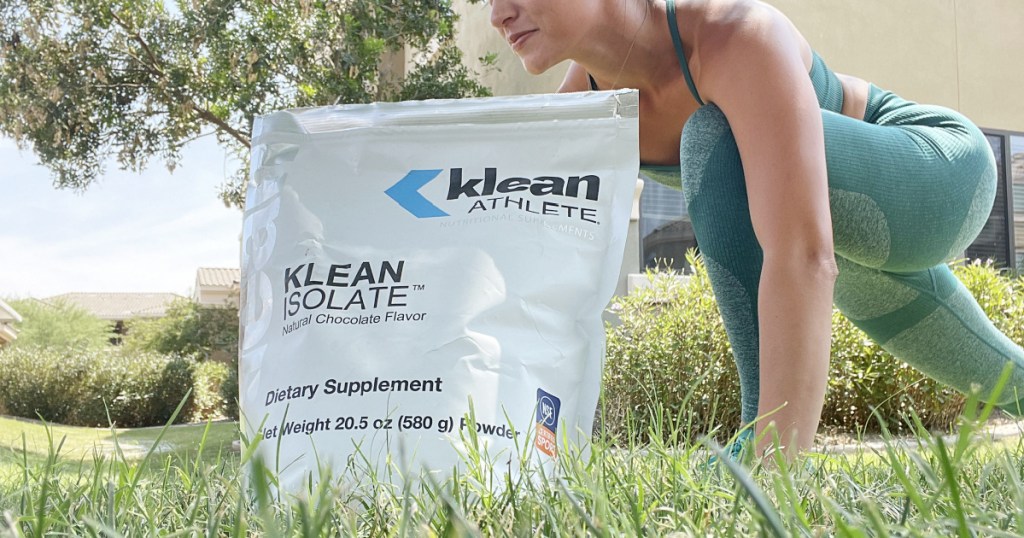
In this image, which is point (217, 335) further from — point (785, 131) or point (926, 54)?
point (785, 131)

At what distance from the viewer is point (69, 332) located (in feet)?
96.0

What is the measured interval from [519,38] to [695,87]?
14.6 inches

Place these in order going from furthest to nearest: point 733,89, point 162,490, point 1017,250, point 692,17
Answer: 1. point 1017,250
2. point 692,17
3. point 733,89
4. point 162,490

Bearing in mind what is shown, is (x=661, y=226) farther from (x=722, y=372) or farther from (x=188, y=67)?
(x=188, y=67)

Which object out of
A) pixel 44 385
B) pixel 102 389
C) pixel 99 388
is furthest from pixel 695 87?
pixel 44 385

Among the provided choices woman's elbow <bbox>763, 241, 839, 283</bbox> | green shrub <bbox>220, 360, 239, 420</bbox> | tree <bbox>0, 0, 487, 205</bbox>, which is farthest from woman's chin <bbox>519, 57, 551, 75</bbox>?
green shrub <bbox>220, 360, 239, 420</bbox>

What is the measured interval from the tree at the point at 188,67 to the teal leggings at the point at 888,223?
206 inches

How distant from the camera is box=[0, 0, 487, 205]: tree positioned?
6.91 m

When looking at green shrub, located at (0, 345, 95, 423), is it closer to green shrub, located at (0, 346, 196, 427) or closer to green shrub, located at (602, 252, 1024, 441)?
green shrub, located at (0, 346, 196, 427)

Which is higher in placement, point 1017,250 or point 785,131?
point 1017,250

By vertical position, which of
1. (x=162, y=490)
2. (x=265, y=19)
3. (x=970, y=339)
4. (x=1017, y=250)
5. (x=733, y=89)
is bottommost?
(x=162, y=490)

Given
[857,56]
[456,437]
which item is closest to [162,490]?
[456,437]

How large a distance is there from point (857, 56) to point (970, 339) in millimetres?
6708

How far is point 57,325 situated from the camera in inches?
1169
